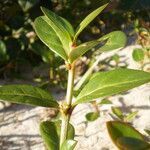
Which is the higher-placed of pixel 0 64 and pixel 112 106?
pixel 0 64

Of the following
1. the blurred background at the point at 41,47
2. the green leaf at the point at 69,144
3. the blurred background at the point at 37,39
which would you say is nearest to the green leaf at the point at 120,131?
the green leaf at the point at 69,144

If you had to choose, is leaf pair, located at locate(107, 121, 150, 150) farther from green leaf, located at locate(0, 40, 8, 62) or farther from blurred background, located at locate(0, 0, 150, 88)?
green leaf, located at locate(0, 40, 8, 62)

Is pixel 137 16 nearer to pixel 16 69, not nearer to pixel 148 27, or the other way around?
pixel 148 27

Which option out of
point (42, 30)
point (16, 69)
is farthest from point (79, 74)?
point (42, 30)

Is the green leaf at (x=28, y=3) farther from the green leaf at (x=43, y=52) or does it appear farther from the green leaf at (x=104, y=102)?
the green leaf at (x=104, y=102)

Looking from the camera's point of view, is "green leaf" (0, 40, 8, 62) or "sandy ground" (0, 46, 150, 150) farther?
"green leaf" (0, 40, 8, 62)

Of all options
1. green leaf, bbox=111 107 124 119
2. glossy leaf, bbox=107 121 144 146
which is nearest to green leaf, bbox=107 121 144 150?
glossy leaf, bbox=107 121 144 146

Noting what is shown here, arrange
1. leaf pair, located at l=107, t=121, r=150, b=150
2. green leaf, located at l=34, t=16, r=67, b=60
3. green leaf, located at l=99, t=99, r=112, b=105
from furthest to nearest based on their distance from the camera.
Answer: green leaf, located at l=99, t=99, r=112, b=105
leaf pair, located at l=107, t=121, r=150, b=150
green leaf, located at l=34, t=16, r=67, b=60
